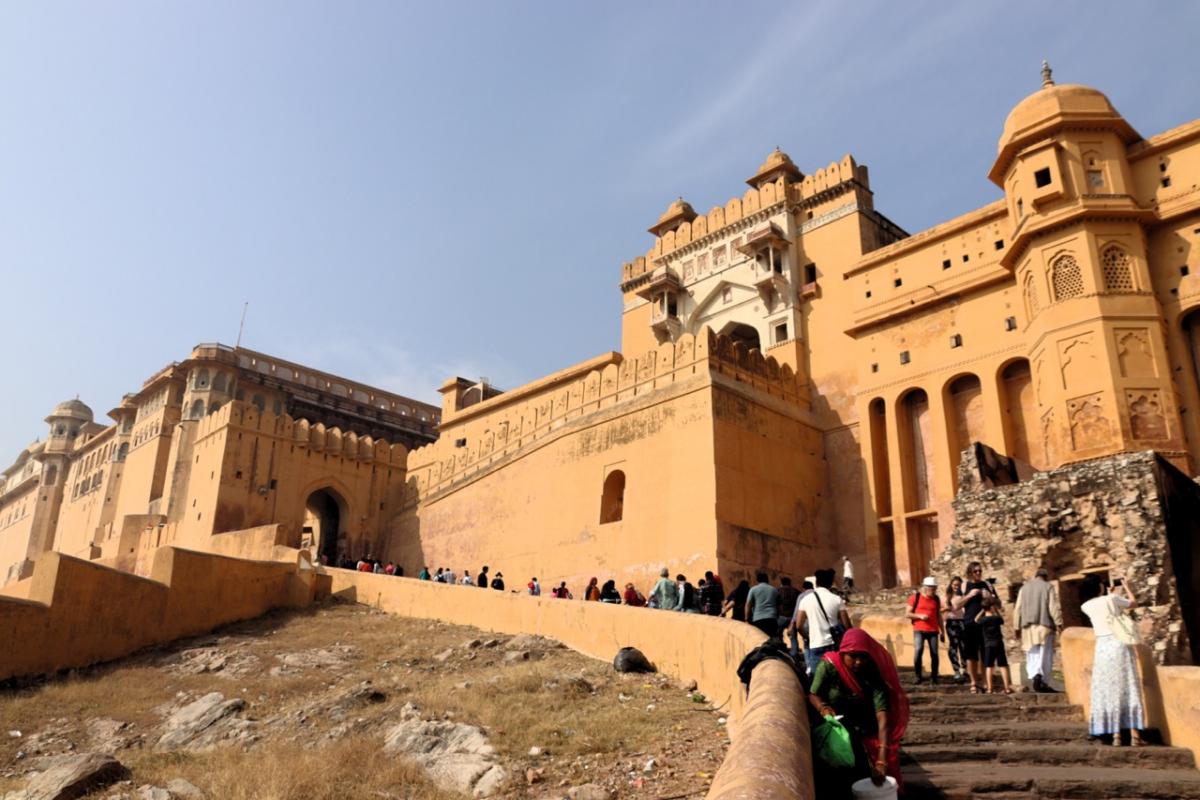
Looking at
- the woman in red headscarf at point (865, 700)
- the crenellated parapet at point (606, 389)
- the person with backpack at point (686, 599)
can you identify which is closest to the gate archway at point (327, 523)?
the crenellated parapet at point (606, 389)

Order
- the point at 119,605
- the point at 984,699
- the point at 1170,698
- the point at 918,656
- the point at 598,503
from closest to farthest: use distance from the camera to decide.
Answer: the point at 1170,698 < the point at 984,699 < the point at 918,656 < the point at 119,605 < the point at 598,503

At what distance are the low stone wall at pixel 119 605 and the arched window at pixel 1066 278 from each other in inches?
609

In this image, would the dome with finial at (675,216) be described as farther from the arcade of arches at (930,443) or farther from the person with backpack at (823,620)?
the person with backpack at (823,620)

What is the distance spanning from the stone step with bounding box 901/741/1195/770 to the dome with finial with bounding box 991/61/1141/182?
1528cm

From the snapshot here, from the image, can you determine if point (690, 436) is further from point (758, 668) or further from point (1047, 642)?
point (758, 668)

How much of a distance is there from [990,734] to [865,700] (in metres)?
2.14

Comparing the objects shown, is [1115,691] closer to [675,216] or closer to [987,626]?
[987,626]

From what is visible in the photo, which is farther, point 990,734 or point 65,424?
point 65,424

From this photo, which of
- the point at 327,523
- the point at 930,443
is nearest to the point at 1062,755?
the point at 930,443

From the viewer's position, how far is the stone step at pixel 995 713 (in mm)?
7539

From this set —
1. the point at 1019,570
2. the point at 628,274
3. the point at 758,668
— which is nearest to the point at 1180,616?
the point at 1019,570

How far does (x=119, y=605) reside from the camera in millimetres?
16078

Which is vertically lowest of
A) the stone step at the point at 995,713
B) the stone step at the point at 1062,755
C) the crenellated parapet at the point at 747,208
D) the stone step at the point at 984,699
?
the stone step at the point at 1062,755

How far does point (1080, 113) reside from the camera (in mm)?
Answer: 18797
